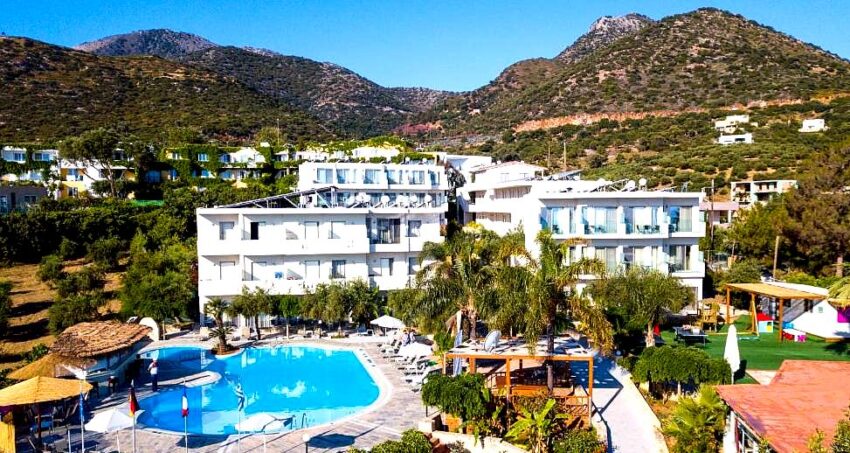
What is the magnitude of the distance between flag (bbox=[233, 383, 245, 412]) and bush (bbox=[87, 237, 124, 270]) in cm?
2025

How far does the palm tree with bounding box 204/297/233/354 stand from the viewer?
1089 inches

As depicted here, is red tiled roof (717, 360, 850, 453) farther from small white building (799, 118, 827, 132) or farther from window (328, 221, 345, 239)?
small white building (799, 118, 827, 132)

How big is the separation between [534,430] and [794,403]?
601cm

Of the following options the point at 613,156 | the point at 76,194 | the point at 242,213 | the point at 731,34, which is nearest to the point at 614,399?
the point at 242,213

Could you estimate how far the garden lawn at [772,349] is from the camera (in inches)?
864

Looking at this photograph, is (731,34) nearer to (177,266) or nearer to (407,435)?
(177,266)

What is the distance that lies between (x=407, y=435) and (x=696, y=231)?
2316 centimetres

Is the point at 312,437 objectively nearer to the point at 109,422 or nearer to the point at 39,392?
the point at 109,422

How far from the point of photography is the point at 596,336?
58.3ft

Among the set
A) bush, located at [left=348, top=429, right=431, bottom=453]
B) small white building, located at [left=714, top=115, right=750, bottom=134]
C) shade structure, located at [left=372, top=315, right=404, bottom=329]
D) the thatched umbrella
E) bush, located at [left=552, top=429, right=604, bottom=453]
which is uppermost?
small white building, located at [left=714, top=115, right=750, bottom=134]

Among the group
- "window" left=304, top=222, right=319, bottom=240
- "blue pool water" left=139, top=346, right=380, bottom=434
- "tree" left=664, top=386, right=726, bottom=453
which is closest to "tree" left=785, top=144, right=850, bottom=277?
"tree" left=664, top=386, right=726, bottom=453

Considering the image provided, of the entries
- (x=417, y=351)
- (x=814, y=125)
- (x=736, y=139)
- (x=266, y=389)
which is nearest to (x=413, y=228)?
(x=417, y=351)

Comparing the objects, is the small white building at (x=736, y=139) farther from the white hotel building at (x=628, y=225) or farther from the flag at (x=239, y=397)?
the flag at (x=239, y=397)

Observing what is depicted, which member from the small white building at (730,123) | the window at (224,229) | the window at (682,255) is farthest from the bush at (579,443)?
the small white building at (730,123)
